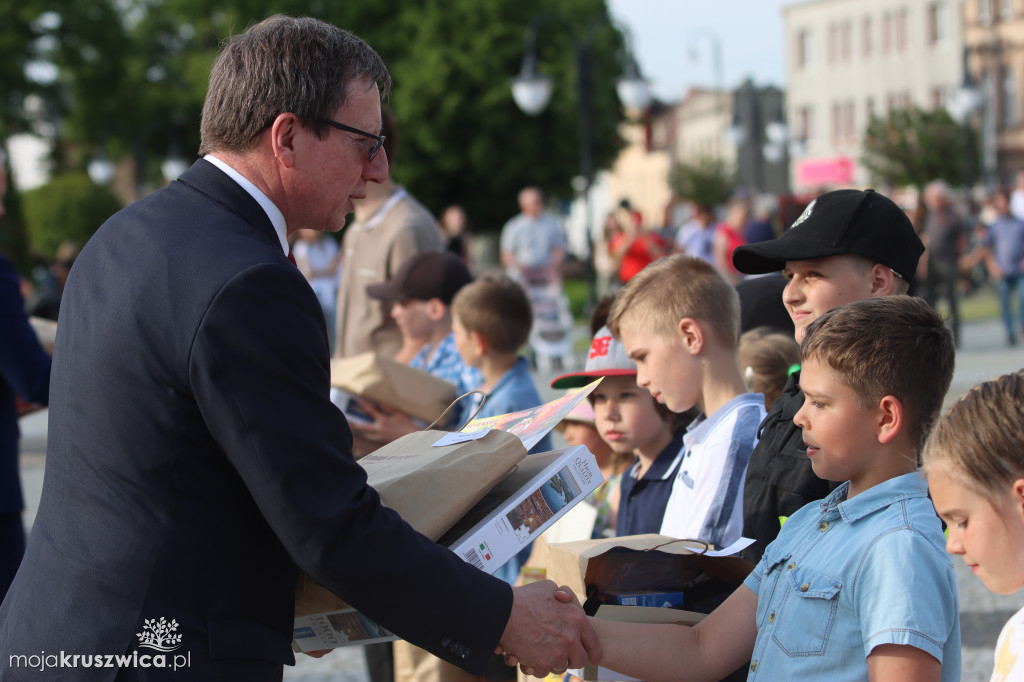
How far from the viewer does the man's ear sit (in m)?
2.32

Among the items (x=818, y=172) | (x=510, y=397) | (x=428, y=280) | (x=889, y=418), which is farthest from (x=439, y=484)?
(x=818, y=172)

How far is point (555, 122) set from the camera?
3434 centimetres

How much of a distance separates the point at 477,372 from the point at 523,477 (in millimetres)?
2533

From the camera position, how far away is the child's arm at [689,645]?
256 centimetres

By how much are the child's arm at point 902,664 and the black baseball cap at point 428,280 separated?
3543mm

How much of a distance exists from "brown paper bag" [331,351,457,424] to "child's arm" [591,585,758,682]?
168 centimetres

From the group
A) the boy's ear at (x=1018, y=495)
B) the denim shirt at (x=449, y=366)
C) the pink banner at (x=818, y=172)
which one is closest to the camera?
the boy's ear at (x=1018, y=495)

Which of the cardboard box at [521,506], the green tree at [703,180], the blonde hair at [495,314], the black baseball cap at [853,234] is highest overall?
the black baseball cap at [853,234]

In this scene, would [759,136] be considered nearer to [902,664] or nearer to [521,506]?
[521,506]

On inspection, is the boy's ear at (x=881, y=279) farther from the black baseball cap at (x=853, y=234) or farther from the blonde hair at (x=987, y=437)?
the blonde hair at (x=987, y=437)

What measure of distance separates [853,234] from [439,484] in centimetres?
135

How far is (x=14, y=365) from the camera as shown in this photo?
382 centimetres

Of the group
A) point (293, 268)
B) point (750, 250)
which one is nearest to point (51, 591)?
point (293, 268)

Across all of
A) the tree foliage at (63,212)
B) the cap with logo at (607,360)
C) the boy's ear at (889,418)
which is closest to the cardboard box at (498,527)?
the boy's ear at (889,418)
